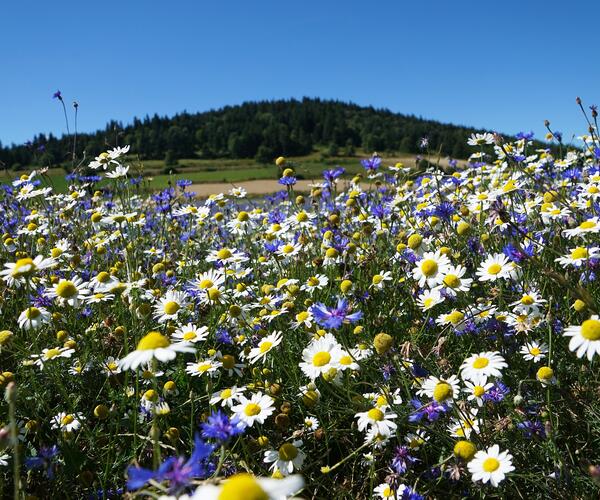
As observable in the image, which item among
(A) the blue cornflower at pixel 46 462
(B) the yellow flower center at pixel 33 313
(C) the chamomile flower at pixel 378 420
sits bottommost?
(A) the blue cornflower at pixel 46 462

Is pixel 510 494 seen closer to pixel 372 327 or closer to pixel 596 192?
pixel 372 327

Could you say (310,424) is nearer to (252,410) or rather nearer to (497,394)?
(252,410)

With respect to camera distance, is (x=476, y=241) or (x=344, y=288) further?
(x=476, y=241)

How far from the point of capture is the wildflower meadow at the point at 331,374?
1.82 metres

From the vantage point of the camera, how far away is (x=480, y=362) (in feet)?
6.65

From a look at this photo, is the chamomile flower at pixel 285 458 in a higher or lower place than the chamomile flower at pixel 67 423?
higher

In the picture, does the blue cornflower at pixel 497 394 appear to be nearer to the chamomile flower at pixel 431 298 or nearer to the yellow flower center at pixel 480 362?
the yellow flower center at pixel 480 362

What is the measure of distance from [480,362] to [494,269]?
28.2 inches

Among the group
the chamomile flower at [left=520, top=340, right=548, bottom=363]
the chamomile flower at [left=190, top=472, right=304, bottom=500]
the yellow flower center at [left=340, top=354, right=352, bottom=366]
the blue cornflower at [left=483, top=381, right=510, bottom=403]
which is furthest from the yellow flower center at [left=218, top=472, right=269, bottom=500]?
the chamomile flower at [left=520, top=340, right=548, bottom=363]

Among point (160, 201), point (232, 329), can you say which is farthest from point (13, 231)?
point (232, 329)

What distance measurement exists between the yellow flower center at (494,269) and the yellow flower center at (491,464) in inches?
44.1

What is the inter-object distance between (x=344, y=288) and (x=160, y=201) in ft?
11.4

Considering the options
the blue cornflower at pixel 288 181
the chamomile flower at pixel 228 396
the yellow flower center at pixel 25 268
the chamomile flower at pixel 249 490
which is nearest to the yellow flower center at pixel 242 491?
the chamomile flower at pixel 249 490

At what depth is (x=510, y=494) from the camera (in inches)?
78.9
